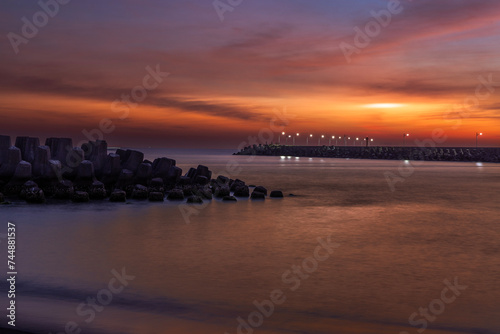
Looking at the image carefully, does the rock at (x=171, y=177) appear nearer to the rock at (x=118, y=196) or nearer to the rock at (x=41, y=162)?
the rock at (x=118, y=196)

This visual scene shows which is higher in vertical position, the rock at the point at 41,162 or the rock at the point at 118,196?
the rock at the point at 41,162

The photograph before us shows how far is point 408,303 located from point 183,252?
5.96 metres

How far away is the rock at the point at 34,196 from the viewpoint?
19.9m

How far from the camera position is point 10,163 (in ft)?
70.6

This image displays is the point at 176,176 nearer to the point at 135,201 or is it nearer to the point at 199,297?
the point at 135,201

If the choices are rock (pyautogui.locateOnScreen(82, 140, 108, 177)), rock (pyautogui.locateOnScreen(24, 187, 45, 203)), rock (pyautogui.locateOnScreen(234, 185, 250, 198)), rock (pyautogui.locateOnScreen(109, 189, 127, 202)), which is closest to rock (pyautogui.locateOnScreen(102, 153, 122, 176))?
rock (pyautogui.locateOnScreen(82, 140, 108, 177))

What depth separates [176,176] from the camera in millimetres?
26188

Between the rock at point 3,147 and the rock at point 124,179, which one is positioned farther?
the rock at point 124,179

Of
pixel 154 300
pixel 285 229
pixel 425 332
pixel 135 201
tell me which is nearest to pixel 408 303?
pixel 425 332

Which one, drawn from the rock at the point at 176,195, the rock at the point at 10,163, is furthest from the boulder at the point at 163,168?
the rock at the point at 10,163

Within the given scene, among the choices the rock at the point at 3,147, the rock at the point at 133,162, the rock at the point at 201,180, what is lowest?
the rock at the point at 201,180

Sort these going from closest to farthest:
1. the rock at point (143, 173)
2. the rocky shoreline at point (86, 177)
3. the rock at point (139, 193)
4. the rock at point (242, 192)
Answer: the rocky shoreline at point (86, 177), the rock at point (139, 193), the rock at point (143, 173), the rock at point (242, 192)

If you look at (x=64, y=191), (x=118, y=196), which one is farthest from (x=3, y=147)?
(x=118, y=196)

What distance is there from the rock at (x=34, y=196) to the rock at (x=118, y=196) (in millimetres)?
2860
